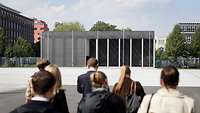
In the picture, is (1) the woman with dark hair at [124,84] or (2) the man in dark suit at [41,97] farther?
(1) the woman with dark hair at [124,84]

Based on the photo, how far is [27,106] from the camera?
356 cm

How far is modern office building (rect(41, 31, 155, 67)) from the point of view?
8369 cm

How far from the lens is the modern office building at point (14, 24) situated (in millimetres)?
128250

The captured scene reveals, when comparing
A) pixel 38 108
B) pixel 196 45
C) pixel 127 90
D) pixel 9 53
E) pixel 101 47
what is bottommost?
pixel 9 53

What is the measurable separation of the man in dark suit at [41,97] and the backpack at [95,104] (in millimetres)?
1394

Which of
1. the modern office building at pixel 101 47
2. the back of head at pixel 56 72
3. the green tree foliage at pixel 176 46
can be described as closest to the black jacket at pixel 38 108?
the back of head at pixel 56 72

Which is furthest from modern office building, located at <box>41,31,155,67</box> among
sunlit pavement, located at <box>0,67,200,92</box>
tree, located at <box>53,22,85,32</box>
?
tree, located at <box>53,22,85,32</box>

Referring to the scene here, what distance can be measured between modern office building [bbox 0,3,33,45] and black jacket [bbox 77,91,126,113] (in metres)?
118

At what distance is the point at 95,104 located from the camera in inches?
201

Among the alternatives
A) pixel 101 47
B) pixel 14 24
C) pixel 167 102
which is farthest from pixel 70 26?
pixel 167 102

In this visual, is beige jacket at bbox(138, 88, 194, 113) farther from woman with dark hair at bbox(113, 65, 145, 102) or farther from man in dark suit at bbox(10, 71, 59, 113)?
woman with dark hair at bbox(113, 65, 145, 102)

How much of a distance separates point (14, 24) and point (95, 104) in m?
137

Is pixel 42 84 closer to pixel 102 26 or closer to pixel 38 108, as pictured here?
pixel 38 108

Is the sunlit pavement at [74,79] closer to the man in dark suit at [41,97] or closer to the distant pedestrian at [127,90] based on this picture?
the distant pedestrian at [127,90]
